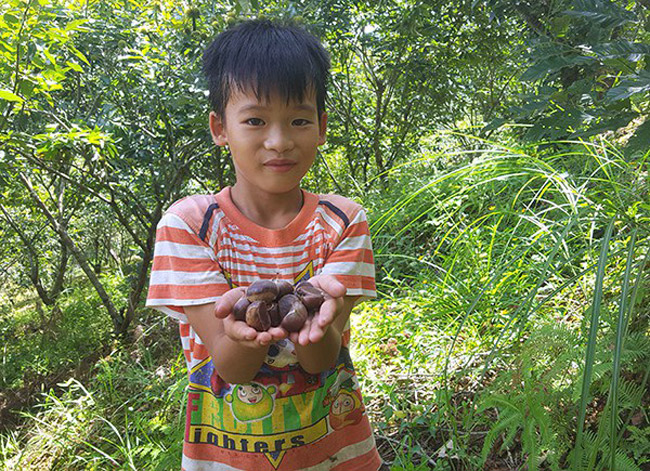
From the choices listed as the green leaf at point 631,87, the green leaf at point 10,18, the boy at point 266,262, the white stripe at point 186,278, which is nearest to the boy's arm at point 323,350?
the boy at point 266,262

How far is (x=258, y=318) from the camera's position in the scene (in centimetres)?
74

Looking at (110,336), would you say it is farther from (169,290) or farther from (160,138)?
(169,290)

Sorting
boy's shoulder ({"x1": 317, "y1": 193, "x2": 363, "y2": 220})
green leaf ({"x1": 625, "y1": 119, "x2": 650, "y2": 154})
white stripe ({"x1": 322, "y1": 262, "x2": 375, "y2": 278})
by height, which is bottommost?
white stripe ({"x1": 322, "y1": 262, "x2": 375, "y2": 278})

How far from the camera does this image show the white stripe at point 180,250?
91 cm

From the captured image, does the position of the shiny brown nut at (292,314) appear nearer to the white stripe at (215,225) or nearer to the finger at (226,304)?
the finger at (226,304)

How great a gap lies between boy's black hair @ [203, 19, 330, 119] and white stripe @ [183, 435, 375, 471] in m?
0.73

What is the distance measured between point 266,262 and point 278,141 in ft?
0.82

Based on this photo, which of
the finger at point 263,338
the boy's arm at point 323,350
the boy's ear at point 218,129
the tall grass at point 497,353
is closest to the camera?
the finger at point 263,338

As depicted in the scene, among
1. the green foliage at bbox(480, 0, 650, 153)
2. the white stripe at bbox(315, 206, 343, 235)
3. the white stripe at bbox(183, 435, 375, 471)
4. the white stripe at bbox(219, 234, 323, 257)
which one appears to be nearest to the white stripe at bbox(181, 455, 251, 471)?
the white stripe at bbox(183, 435, 375, 471)

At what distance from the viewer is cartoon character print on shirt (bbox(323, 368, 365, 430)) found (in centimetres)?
101

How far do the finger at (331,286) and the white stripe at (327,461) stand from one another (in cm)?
42

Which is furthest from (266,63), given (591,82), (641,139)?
(591,82)

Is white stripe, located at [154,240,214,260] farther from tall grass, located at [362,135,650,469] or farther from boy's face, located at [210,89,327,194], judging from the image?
tall grass, located at [362,135,650,469]

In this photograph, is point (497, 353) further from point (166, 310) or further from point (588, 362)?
point (166, 310)
